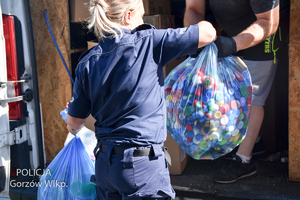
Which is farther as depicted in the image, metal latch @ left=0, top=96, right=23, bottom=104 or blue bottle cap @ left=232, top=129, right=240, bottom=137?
metal latch @ left=0, top=96, right=23, bottom=104

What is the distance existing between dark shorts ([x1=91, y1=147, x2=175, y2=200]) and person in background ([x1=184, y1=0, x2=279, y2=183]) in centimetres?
71

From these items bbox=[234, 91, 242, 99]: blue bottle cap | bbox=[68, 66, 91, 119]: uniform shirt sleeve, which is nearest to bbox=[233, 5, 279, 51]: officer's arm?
bbox=[234, 91, 242, 99]: blue bottle cap

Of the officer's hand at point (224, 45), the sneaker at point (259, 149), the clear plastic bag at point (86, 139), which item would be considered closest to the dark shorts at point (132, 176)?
the clear plastic bag at point (86, 139)

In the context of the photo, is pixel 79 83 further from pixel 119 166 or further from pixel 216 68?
pixel 216 68

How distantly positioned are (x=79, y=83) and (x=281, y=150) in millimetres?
2379

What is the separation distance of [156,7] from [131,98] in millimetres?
1658

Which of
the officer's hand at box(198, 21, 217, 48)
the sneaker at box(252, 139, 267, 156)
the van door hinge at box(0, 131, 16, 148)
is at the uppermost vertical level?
the officer's hand at box(198, 21, 217, 48)

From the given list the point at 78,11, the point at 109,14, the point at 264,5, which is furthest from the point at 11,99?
the point at 264,5

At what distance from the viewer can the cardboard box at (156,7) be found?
272 centimetres

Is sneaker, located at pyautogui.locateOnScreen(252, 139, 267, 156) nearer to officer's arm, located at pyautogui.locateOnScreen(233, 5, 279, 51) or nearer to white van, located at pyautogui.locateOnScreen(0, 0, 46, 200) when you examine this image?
officer's arm, located at pyautogui.locateOnScreen(233, 5, 279, 51)

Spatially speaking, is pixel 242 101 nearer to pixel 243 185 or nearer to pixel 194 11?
pixel 194 11

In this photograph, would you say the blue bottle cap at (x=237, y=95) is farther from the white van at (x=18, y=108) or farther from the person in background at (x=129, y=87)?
the white van at (x=18, y=108)

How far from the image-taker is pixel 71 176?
1.86 meters

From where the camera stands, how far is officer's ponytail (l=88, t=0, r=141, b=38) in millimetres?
1409
